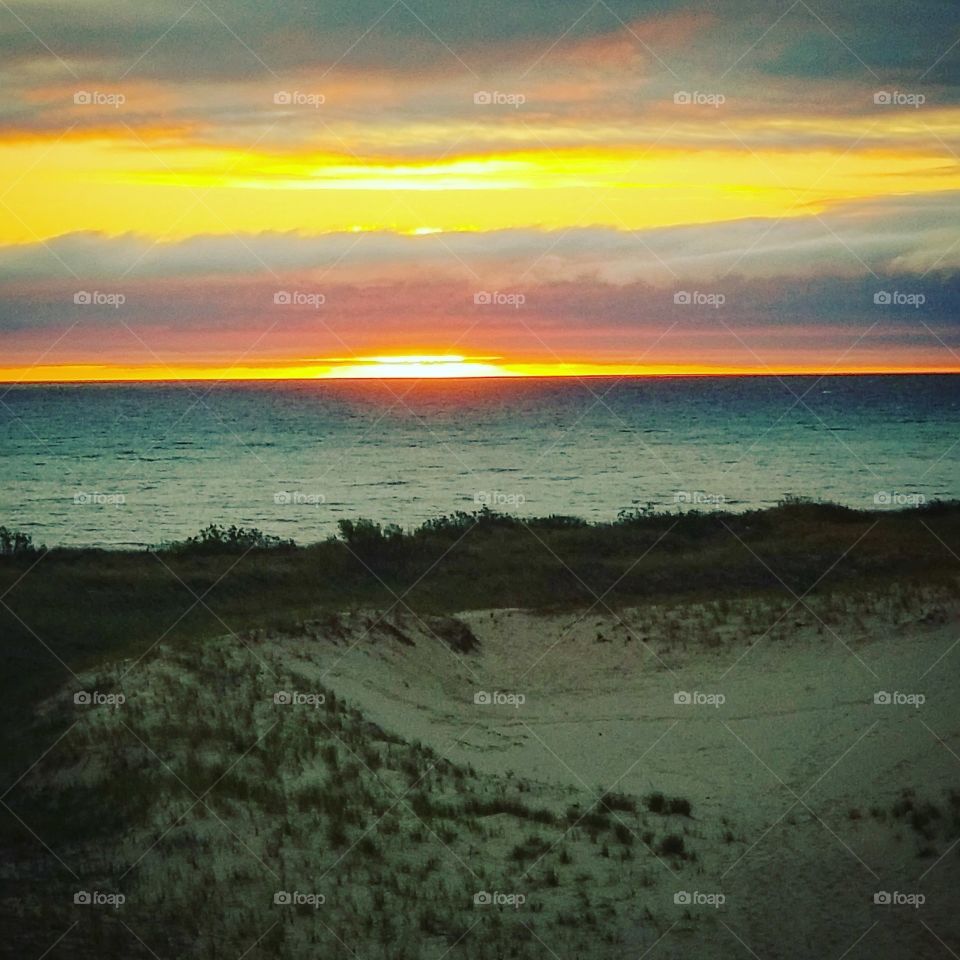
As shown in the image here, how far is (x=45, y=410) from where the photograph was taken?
89562 mm

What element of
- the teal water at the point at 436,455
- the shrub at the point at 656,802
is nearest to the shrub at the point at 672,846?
the shrub at the point at 656,802

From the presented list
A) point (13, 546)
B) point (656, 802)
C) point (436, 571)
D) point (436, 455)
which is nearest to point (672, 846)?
point (656, 802)

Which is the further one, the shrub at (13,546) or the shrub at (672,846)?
the shrub at (13,546)

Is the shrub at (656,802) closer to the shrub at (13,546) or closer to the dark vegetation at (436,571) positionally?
the dark vegetation at (436,571)

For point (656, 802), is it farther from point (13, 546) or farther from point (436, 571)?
point (13, 546)

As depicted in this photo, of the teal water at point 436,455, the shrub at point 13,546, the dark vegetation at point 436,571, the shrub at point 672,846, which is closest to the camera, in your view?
the shrub at point 672,846

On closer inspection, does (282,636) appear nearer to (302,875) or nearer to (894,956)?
(302,875)

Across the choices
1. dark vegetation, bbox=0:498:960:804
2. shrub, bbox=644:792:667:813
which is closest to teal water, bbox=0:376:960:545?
dark vegetation, bbox=0:498:960:804

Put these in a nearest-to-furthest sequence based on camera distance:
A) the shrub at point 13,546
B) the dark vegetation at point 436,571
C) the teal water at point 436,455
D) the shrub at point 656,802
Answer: the shrub at point 656,802
the dark vegetation at point 436,571
the shrub at point 13,546
the teal water at point 436,455

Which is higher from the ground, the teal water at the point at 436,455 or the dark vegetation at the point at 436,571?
the teal water at the point at 436,455

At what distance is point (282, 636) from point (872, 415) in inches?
2769

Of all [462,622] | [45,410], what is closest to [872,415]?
[45,410]

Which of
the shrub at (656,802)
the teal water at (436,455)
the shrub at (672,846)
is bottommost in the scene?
the shrub at (672,846)

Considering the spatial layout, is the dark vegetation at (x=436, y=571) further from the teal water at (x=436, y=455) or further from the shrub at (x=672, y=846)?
the shrub at (x=672, y=846)
